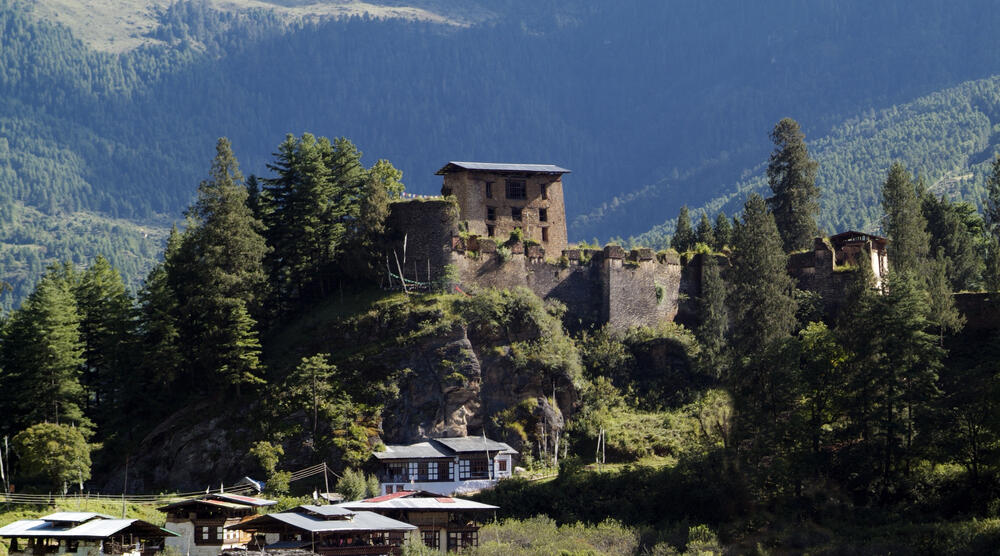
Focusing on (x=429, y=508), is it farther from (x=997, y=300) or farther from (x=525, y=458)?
(x=997, y=300)

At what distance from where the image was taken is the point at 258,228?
94.6 m

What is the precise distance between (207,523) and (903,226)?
49.3 m

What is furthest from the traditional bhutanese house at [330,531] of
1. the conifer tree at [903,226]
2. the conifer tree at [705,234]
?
the conifer tree at [705,234]

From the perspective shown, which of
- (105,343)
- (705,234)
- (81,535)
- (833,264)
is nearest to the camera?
(81,535)

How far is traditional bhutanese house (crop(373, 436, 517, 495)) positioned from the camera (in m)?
81.7

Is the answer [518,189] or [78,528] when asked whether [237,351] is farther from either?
[518,189]

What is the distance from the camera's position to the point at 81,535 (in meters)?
69.8

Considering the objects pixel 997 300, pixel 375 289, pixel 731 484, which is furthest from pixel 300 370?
pixel 997 300

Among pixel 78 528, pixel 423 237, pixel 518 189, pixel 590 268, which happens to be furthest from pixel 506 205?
pixel 78 528

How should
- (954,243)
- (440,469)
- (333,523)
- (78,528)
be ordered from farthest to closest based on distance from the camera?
(954,243), (440,469), (333,523), (78,528)

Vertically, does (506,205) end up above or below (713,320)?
above

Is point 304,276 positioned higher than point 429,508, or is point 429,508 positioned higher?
point 304,276

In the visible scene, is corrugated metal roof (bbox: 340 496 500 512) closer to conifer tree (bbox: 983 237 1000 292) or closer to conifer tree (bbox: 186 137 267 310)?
conifer tree (bbox: 186 137 267 310)

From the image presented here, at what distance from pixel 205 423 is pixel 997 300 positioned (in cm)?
5071
